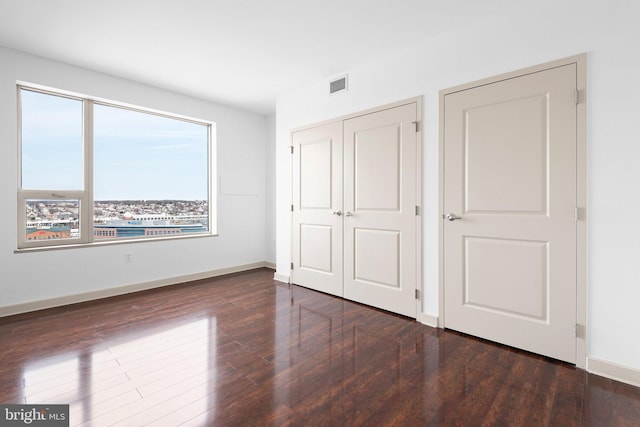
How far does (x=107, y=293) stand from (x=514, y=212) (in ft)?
14.5

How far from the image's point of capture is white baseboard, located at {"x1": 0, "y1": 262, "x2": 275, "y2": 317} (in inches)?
123

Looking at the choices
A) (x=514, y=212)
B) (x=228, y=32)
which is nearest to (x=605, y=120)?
(x=514, y=212)

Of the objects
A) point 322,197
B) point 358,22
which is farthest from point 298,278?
point 358,22

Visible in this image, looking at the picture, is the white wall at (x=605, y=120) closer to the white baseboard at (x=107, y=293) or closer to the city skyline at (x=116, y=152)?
the city skyline at (x=116, y=152)

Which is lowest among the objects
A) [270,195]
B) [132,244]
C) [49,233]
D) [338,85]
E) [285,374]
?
[285,374]

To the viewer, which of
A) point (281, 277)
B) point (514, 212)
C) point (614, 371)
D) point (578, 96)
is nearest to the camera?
point (614, 371)

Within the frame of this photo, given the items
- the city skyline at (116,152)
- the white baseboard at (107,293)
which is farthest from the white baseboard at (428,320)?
the city skyline at (116,152)

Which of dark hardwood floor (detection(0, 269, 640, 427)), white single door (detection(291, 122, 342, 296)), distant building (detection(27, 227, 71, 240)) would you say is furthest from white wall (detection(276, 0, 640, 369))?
distant building (detection(27, 227, 71, 240))

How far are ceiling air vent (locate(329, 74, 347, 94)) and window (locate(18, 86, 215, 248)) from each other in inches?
90.4

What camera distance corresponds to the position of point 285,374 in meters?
2.00

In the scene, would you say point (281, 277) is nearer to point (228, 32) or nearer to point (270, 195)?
point (270, 195)

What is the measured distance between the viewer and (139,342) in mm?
2490

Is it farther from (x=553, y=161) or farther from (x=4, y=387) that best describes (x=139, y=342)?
(x=553, y=161)

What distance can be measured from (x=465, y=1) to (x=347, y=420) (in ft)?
9.68
